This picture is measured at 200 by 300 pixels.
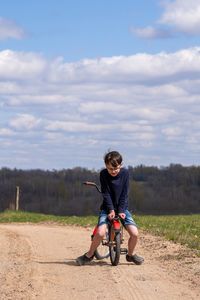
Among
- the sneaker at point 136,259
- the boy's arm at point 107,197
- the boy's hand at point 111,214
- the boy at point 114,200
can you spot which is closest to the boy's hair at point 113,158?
the boy at point 114,200

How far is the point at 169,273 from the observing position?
389 inches

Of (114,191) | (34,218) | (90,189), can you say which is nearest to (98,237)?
(114,191)

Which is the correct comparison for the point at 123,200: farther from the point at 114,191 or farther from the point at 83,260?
the point at 83,260

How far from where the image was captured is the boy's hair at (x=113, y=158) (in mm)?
10484

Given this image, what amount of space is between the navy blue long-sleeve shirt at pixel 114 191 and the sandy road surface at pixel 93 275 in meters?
0.89

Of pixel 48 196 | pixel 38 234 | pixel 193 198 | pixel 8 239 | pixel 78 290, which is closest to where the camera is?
pixel 78 290

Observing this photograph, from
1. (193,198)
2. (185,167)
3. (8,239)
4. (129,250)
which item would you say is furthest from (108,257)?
(185,167)

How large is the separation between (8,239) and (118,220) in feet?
18.0

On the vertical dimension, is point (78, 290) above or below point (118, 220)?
below

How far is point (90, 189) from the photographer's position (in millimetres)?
85875

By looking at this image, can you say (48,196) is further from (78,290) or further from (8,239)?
(78,290)

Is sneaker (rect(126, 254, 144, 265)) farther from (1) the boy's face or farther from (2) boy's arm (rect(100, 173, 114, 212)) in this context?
(1) the boy's face

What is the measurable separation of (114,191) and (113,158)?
1.73ft

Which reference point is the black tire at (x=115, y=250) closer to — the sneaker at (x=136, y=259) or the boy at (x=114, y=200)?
the boy at (x=114, y=200)
